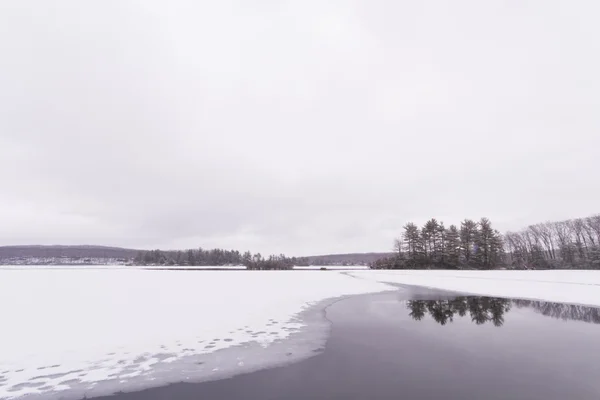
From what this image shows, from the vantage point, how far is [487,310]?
60.4 feet

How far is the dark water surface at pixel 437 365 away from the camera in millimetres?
6754

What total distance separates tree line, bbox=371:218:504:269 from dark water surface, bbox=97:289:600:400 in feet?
229

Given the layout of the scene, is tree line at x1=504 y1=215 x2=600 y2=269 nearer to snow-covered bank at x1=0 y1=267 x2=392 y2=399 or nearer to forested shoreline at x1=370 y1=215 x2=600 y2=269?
forested shoreline at x1=370 y1=215 x2=600 y2=269

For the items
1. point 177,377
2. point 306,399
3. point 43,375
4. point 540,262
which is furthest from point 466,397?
point 540,262

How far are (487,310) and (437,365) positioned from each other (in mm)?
12595

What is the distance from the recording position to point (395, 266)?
88000 mm

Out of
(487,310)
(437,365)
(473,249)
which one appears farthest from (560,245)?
(437,365)

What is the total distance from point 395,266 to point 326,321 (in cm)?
7881

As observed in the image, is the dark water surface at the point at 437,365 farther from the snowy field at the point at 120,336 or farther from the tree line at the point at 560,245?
the tree line at the point at 560,245

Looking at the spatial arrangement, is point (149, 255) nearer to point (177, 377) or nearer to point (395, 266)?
point (395, 266)

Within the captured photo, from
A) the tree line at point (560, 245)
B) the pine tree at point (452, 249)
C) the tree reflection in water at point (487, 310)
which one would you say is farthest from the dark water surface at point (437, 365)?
the tree line at point (560, 245)

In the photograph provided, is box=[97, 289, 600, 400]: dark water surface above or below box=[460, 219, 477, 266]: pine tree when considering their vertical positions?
below

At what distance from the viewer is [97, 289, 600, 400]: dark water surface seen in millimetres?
6754

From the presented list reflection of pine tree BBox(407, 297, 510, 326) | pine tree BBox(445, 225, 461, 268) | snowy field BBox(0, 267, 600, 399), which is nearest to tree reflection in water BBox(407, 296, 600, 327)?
reflection of pine tree BBox(407, 297, 510, 326)
